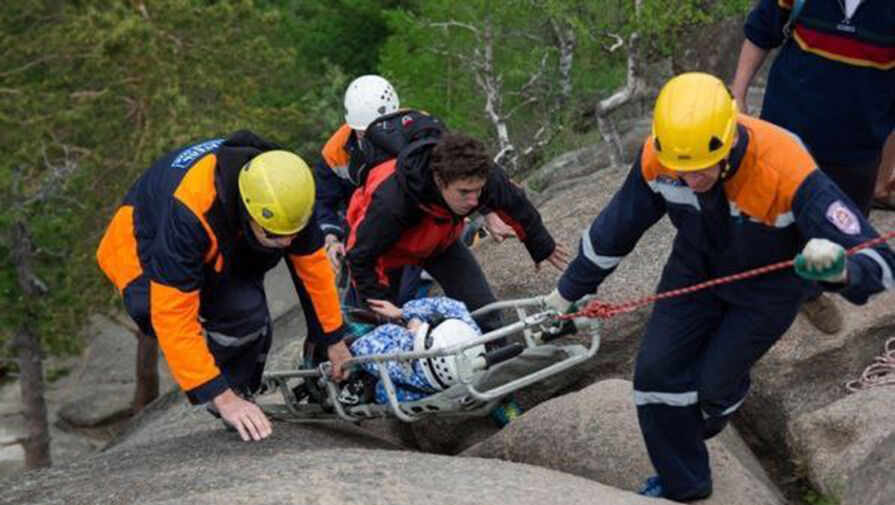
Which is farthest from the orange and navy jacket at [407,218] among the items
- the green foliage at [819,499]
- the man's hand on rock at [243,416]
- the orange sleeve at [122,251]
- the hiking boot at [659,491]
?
the green foliage at [819,499]

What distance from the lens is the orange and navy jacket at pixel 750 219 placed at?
194 inches

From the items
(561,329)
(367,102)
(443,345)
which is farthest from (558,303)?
(367,102)

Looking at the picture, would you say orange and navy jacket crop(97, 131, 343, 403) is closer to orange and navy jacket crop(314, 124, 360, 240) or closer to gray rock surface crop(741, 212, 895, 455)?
orange and navy jacket crop(314, 124, 360, 240)

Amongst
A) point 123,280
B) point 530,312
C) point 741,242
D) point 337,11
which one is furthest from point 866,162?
point 337,11

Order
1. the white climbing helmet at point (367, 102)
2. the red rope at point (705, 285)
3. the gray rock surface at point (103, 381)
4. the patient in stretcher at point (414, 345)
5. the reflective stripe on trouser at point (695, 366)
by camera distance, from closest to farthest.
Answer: the red rope at point (705, 285)
the reflective stripe on trouser at point (695, 366)
the patient in stretcher at point (414, 345)
the white climbing helmet at point (367, 102)
the gray rock surface at point (103, 381)

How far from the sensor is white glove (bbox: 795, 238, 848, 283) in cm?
463

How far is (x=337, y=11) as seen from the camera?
2764 cm

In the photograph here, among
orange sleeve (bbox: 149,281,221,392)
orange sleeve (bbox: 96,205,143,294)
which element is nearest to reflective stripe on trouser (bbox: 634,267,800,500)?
orange sleeve (bbox: 149,281,221,392)

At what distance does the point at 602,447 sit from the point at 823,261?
2.31m

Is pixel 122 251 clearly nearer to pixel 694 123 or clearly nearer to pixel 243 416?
pixel 243 416

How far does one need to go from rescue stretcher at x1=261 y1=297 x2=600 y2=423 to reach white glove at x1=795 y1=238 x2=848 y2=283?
1.87 meters

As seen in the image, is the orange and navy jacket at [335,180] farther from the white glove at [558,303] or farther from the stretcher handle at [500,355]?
the white glove at [558,303]

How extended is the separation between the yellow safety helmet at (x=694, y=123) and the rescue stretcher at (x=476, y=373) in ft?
4.85

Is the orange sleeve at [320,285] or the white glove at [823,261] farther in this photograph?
the orange sleeve at [320,285]
